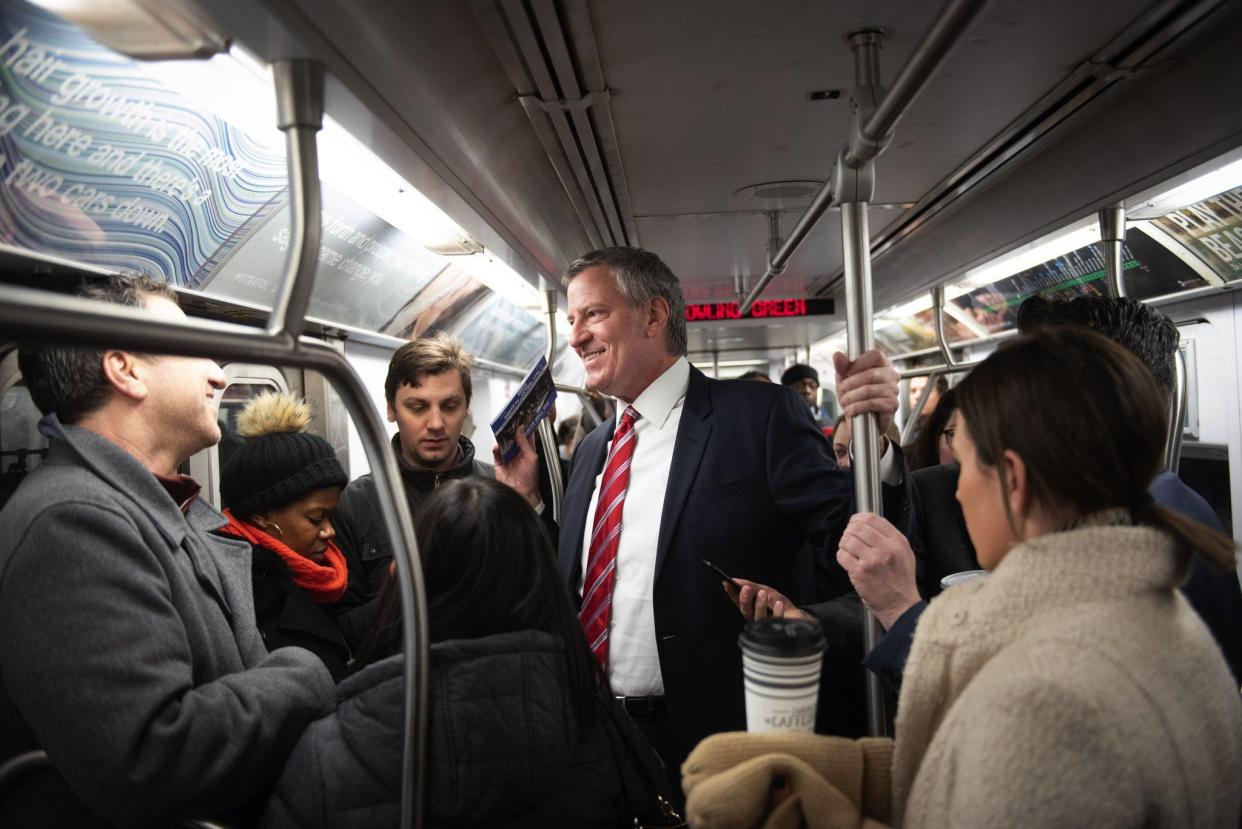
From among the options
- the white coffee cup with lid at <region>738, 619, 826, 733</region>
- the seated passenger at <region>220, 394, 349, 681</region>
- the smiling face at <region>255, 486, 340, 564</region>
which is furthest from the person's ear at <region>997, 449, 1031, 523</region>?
the smiling face at <region>255, 486, 340, 564</region>

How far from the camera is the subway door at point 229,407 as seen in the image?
3197mm

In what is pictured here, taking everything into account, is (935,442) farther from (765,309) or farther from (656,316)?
(765,309)

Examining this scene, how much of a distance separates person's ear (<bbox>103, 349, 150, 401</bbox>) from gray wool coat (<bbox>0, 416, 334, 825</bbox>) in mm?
183

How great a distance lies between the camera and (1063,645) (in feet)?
2.90

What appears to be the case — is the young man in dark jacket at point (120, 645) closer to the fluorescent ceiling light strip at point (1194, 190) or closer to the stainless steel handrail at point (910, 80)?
the stainless steel handrail at point (910, 80)

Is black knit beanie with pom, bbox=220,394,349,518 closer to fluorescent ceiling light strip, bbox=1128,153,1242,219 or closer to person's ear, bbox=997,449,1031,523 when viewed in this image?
person's ear, bbox=997,449,1031,523

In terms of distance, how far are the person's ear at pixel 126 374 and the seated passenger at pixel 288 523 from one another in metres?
0.62

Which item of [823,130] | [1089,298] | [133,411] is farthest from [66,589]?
[1089,298]

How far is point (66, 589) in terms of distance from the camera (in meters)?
1.24

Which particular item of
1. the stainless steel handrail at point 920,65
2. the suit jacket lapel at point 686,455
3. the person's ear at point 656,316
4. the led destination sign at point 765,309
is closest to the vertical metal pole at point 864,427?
the stainless steel handrail at point 920,65

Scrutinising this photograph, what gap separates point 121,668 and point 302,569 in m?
0.98

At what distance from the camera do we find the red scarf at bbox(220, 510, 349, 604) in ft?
7.10

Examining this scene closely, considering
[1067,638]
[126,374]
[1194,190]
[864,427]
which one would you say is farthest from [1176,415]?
[126,374]

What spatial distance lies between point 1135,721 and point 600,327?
5.66ft
